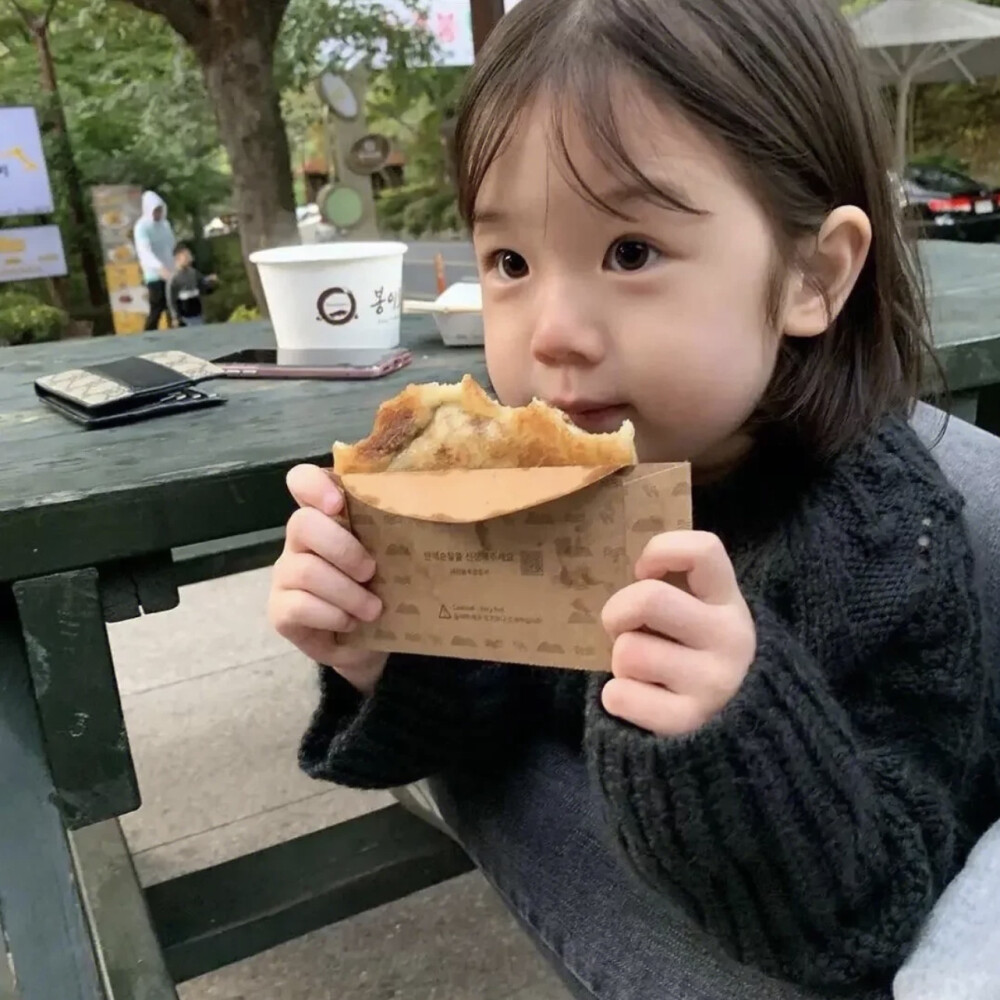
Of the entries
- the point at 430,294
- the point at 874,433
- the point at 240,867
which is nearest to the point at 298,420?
the point at 874,433

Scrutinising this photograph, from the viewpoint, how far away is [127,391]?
2.99 feet

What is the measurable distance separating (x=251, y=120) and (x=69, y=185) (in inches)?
21.4

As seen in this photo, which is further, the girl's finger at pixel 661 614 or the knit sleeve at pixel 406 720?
the knit sleeve at pixel 406 720

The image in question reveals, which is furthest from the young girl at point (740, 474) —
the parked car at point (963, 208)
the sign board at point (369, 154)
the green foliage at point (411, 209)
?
the parked car at point (963, 208)

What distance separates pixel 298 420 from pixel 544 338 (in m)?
0.30

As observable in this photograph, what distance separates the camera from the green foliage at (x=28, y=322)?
2957 millimetres

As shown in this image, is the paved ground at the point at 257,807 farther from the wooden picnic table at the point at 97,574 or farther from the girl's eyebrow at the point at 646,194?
the girl's eyebrow at the point at 646,194

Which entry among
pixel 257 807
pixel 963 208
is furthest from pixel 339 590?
pixel 963 208

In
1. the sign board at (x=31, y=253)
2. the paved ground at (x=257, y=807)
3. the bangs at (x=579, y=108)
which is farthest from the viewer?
the sign board at (x=31, y=253)

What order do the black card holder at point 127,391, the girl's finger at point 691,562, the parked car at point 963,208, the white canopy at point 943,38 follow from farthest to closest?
1. the parked car at point 963,208
2. the white canopy at point 943,38
3. the black card holder at point 127,391
4. the girl's finger at point 691,562

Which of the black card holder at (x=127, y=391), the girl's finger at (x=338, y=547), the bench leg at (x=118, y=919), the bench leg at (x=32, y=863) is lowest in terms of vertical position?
the bench leg at (x=118, y=919)

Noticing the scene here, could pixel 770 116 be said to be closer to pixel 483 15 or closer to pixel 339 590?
pixel 339 590

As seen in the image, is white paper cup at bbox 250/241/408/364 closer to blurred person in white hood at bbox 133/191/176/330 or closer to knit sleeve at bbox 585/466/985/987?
knit sleeve at bbox 585/466/985/987

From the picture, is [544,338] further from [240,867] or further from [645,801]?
[240,867]
